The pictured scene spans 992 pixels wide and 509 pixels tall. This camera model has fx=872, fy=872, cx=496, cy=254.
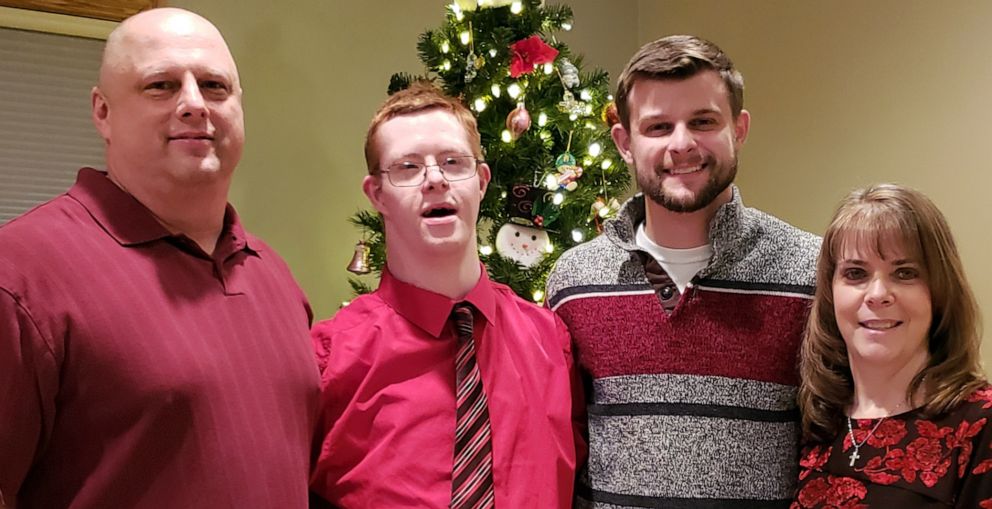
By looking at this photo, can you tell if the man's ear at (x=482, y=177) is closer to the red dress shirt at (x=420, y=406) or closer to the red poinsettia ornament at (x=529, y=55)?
the red dress shirt at (x=420, y=406)

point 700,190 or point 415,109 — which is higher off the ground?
point 415,109

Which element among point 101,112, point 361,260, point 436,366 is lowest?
point 361,260

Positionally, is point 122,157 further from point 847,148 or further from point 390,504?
point 847,148

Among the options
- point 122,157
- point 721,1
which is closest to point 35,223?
point 122,157

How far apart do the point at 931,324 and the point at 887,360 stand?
0.11m

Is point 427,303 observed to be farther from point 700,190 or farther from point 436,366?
point 700,190

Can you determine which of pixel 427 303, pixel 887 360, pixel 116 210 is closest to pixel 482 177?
A: pixel 427 303

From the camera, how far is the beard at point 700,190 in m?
1.64

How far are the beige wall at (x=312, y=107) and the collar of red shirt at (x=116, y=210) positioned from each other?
2.11 m

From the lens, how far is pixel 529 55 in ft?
9.01

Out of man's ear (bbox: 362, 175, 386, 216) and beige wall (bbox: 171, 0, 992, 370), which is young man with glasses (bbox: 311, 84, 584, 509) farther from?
beige wall (bbox: 171, 0, 992, 370)

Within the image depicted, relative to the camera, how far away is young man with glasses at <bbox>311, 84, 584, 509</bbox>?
1525 mm

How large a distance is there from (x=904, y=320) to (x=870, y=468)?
0.86 ft

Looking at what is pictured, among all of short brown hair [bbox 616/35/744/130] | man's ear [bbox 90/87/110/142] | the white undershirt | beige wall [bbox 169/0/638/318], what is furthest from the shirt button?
beige wall [bbox 169/0/638/318]
